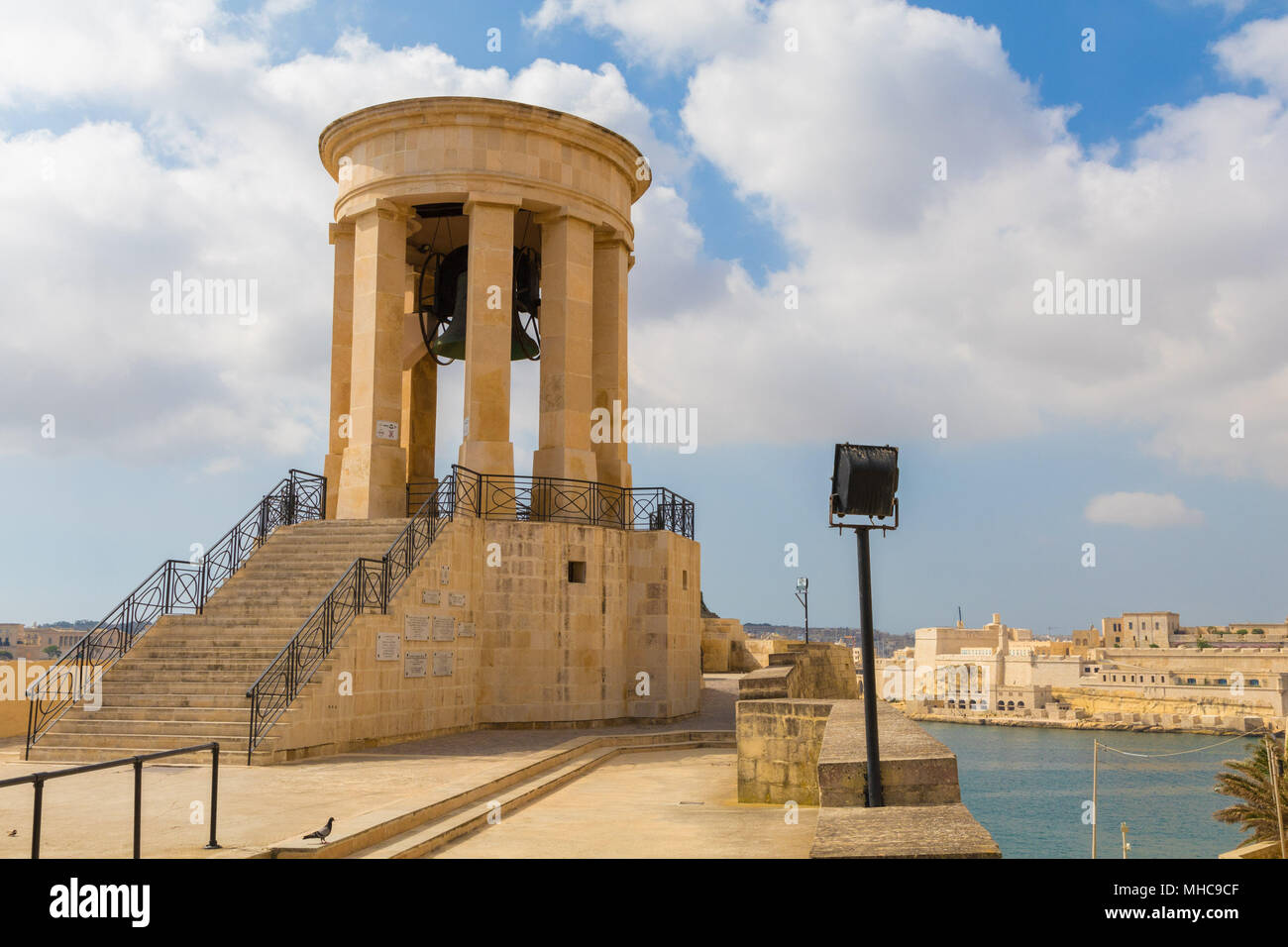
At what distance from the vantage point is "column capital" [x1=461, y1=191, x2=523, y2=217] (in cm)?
1970

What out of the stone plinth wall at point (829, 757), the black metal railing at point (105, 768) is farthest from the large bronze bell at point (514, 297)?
the black metal railing at point (105, 768)

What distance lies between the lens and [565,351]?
20438 millimetres

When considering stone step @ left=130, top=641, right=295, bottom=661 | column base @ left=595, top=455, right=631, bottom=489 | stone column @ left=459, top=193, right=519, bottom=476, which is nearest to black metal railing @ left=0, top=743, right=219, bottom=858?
stone step @ left=130, top=641, right=295, bottom=661

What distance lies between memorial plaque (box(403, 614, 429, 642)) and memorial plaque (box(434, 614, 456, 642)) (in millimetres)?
260

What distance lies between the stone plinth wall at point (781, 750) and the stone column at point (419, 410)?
13.9 metres

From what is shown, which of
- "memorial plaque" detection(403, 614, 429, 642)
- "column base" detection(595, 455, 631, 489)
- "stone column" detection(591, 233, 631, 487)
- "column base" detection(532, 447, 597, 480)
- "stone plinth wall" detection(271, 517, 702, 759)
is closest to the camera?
"stone plinth wall" detection(271, 517, 702, 759)

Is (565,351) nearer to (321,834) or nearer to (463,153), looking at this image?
(463,153)

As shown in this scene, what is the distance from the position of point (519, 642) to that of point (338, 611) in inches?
129

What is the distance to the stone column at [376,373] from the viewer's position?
65.0 feet

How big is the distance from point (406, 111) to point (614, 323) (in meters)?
5.70

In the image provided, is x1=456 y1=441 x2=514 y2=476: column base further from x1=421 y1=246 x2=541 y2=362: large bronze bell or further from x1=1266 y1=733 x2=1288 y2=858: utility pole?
x1=1266 y1=733 x2=1288 y2=858: utility pole
